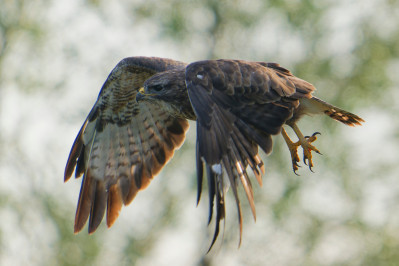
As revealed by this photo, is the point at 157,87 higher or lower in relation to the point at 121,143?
higher

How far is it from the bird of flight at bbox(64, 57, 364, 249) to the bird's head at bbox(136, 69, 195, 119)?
12 millimetres

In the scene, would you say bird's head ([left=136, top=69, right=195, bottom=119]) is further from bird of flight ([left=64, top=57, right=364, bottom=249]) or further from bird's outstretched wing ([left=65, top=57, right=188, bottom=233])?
bird's outstretched wing ([left=65, top=57, right=188, bottom=233])

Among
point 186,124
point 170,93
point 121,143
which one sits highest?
point 170,93

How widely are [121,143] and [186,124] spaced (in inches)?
40.1

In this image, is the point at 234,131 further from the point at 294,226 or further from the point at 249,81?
the point at 294,226

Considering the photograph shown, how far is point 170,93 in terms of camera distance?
9.23 meters

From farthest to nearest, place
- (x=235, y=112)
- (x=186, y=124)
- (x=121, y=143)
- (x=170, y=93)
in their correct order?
(x=121, y=143), (x=186, y=124), (x=170, y=93), (x=235, y=112)

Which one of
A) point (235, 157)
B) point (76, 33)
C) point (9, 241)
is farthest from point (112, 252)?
point (235, 157)

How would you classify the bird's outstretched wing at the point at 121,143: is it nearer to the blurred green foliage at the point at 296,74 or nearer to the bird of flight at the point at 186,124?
the bird of flight at the point at 186,124

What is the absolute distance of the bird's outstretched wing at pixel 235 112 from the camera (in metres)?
7.64

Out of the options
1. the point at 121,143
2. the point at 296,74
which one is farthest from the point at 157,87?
the point at 296,74

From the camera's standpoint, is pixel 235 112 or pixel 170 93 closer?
pixel 235 112

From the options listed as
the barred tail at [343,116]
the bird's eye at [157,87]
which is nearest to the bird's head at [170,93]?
the bird's eye at [157,87]

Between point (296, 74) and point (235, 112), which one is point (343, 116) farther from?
point (296, 74)
